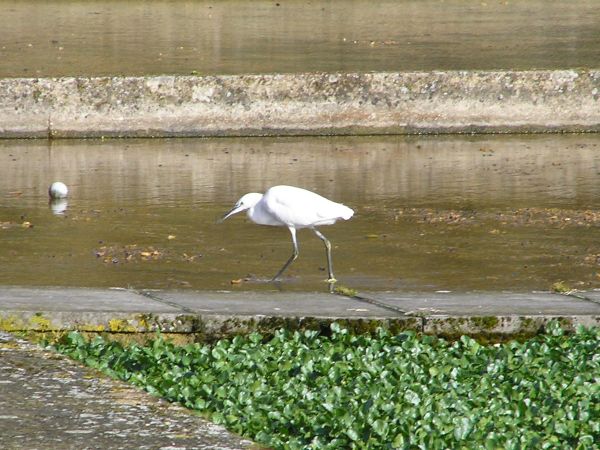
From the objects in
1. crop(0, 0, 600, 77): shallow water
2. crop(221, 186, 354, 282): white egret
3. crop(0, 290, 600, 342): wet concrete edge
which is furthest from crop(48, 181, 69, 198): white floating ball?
crop(0, 290, 600, 342): wet concrete edge

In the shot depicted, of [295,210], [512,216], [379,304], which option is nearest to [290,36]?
[512,216]

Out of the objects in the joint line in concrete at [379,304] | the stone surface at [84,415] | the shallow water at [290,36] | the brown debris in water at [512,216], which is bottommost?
the brown debris in water at [512,216]

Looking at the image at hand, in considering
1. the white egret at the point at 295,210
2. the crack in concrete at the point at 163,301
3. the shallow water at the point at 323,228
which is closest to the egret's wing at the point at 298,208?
the white egret at the point at 295,210

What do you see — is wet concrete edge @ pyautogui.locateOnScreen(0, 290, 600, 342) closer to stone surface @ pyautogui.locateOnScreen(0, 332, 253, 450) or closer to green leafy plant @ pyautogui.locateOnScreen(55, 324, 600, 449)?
green leafy plant @ pyautogui.locateOnScreen(55, 324, 600, 449)

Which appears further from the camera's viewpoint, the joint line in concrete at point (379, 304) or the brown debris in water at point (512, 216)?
the brown debris in water at point (512, 216)

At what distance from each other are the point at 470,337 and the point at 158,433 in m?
2.29

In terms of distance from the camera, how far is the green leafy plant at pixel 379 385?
4.33 m

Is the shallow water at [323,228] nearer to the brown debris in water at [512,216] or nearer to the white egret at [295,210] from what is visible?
the brown debris in water at [512,216]

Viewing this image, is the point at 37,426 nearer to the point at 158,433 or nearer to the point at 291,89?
the point at 158,433

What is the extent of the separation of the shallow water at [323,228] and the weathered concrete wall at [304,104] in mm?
223

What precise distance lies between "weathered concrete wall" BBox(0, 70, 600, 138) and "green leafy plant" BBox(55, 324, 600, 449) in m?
8.37

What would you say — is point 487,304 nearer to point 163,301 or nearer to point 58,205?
point 163,301

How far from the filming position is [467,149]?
13.2m

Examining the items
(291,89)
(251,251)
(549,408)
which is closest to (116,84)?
(291,89)
